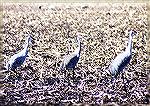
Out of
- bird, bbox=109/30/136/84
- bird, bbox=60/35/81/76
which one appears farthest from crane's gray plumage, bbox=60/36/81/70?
bird, bbox=109/30/136/84

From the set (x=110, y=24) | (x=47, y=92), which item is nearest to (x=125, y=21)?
(x=110, y=24)

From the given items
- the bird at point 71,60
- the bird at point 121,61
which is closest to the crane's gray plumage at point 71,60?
the bird at point 71,60

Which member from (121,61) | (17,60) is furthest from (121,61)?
(17,60)

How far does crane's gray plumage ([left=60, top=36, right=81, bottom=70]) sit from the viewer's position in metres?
2.19

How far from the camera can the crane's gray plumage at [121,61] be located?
2.21m

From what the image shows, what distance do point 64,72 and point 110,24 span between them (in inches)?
18.2

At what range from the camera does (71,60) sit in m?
2.19

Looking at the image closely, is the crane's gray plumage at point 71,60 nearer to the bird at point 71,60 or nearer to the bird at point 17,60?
the bird at point 71,60

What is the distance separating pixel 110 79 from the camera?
221 cm

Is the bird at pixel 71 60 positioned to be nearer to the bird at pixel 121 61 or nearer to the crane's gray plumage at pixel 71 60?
the crane's gray plumage at pixel 71 60

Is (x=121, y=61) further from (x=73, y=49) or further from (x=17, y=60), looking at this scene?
(x=17, y=60)

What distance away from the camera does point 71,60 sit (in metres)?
2.19

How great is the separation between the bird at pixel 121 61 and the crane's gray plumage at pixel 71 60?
0.24m

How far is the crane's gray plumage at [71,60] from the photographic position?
86.4 inches
